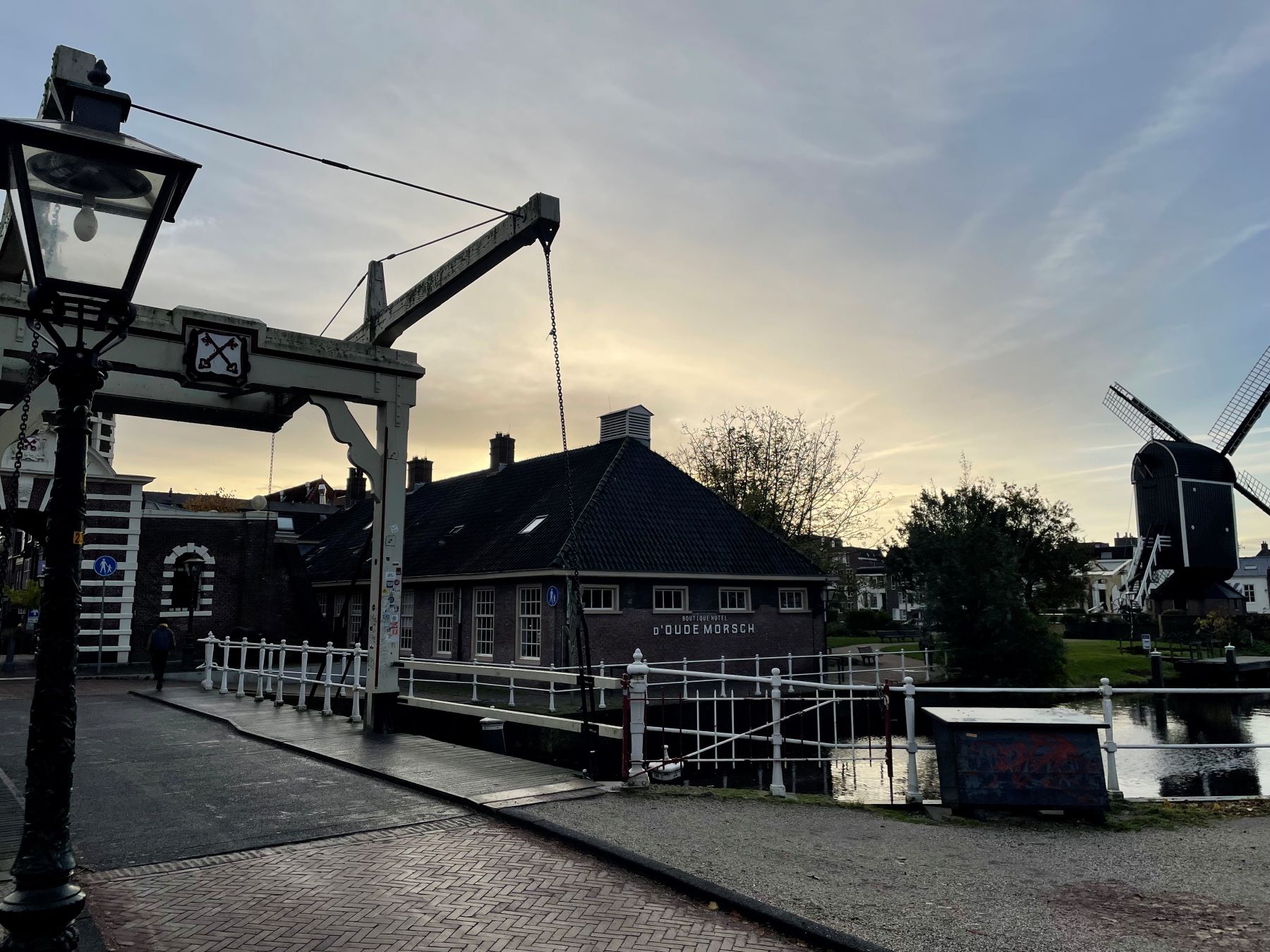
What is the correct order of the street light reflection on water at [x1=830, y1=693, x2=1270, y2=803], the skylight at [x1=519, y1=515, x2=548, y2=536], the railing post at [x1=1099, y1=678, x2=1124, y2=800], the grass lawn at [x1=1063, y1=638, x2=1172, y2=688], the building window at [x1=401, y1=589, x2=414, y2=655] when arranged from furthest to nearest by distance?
the grass lawn at [x1=1063, y1=638, x2=1172, y2=688], the building window at [x1=401, y1=589, x2=414, y2=655], the skylight at [x1=519, y1=515, x2=548, y2=536], the street light reflection on water at [x1=830, y1=693, x2=1270, y2=803], the railing post at [x1=1099, y1=678, x2=1124, y2=800]

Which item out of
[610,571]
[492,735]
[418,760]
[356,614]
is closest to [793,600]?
[610,571]

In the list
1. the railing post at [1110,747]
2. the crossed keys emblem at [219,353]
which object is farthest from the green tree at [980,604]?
the crossed keys emblem at [219,353]

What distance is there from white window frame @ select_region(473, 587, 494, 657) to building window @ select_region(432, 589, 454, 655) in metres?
1.38

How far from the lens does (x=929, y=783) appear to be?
15625 mm

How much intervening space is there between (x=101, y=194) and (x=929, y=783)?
1532cm

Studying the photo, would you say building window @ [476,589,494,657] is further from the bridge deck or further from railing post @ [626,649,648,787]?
railing post @ [626,649,648,787]

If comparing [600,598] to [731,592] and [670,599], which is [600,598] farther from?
[731,592]

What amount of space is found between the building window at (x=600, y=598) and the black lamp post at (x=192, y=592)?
1398cm

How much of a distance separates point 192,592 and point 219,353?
21719 mm

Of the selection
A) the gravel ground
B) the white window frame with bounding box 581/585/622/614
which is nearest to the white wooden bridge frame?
the gravel ground

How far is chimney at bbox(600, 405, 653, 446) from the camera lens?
29.9 m

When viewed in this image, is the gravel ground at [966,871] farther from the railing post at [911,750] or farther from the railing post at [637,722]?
the railing post at [911,750]

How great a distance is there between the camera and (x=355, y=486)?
46906 mm

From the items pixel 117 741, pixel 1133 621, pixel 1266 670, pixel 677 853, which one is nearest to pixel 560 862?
pixel 677 853
